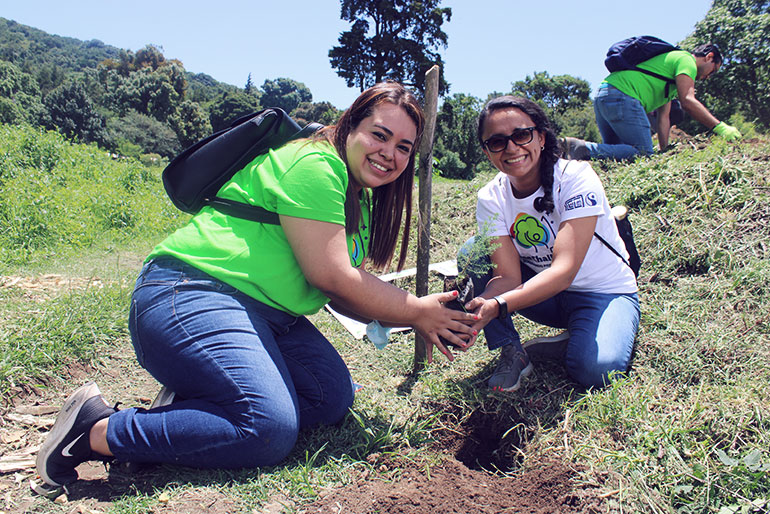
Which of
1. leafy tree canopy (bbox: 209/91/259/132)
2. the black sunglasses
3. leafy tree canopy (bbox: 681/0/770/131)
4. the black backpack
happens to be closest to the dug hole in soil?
the black sunglasses

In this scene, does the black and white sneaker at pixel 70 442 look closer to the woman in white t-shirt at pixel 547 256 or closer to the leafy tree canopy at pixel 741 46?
the woman in white t-shirt at pixel 547 256

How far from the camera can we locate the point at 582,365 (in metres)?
2.40

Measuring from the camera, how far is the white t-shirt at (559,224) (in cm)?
243

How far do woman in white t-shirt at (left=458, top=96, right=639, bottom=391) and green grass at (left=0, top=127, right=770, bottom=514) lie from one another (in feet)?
0.52

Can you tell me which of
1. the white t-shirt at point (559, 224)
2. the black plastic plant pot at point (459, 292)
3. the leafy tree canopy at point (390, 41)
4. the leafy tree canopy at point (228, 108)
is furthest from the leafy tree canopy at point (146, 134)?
the black plastic plant pot at point (459, 292)

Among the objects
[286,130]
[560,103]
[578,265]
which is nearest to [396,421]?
[578,265]

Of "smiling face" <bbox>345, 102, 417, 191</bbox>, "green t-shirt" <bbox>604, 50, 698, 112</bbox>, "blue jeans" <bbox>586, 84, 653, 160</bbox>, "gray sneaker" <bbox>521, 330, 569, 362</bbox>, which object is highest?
"green t-shirt" <bbox>604, 50, 698, 112</bbox>

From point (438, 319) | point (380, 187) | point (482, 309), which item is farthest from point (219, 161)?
point (482, 309)

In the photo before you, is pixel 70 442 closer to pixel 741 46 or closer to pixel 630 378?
pixel 630 378

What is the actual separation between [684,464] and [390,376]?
160 cm

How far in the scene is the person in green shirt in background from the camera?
5016 millimetres

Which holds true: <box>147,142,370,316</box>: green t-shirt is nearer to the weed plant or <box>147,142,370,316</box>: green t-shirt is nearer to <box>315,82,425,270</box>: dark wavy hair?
<box>315,82,425,270</box>: dark wavy hair

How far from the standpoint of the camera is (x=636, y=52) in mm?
5125

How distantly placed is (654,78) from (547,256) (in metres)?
3.74
